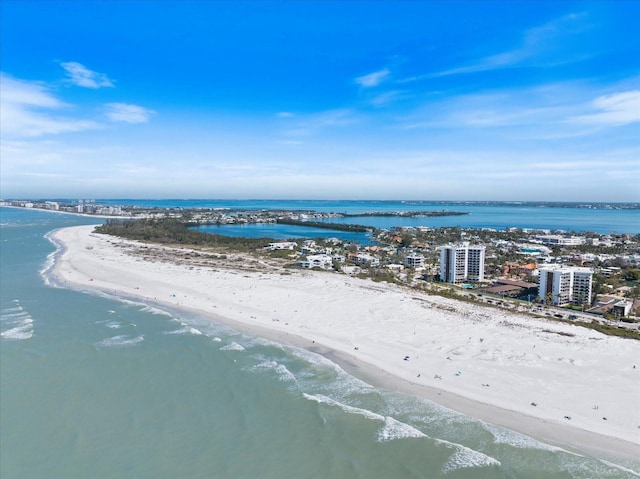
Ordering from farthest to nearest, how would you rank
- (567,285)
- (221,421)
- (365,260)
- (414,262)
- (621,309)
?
(365,260) → (414,262) → (567,285) → (621,309) → (221,421)

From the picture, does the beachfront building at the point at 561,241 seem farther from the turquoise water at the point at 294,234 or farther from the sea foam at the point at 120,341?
the sea foam at the point at 120,341

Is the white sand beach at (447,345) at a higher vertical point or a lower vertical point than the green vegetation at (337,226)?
lower

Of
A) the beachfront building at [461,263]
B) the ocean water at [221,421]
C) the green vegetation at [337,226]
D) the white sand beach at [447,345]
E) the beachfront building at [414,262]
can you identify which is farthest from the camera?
the green vegetation at [337,226]

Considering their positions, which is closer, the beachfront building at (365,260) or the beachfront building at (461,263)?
the beachfront building at (461,263)

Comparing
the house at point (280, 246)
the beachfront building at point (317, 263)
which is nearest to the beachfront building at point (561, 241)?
the house at point (280, 246)

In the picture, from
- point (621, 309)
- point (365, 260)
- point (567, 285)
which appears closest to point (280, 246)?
point (365, 260)

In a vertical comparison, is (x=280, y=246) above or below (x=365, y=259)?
above

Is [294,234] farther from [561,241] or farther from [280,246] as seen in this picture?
[561,241]
